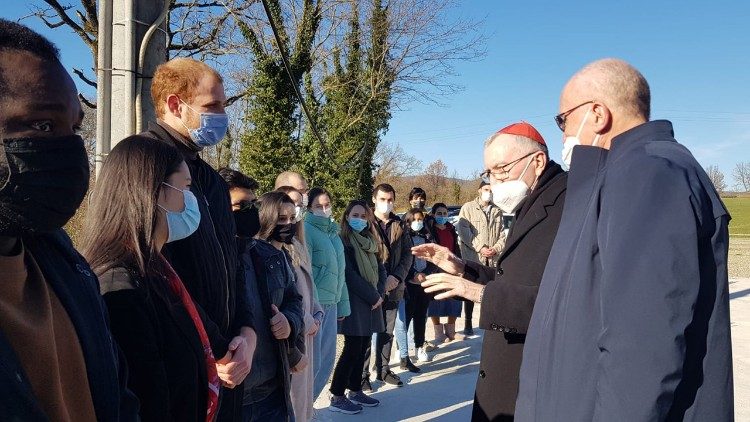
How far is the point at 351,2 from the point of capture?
17.3m

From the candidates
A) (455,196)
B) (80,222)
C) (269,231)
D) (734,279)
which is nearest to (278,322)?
(269,231)

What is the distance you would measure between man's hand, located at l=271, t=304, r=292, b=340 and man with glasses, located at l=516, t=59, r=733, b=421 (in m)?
1.47

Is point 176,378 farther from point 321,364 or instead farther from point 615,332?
point 321,364

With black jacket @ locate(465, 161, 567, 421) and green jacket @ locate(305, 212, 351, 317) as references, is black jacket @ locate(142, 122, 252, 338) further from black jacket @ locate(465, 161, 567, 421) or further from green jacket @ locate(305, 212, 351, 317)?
green jacket @ locate(305, 212, 351, 317)

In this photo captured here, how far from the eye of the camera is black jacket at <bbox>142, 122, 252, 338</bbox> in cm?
221

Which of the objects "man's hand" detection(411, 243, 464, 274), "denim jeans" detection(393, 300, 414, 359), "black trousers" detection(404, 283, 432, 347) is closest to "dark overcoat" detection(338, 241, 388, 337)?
"denim jeans" detection(393, 300, 414, 359)

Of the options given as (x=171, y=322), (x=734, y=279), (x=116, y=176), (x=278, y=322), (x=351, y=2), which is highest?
(x=351, y=2)

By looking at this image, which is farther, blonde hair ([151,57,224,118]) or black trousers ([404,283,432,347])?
black trousers ([404,283,432,347])

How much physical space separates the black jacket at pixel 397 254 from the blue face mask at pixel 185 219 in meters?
4.19

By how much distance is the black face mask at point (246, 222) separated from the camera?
3.23m

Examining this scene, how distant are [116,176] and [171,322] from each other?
1.72ft

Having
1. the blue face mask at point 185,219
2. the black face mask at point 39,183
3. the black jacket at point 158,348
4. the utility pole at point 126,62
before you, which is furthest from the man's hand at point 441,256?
the black face mask at point 39,183

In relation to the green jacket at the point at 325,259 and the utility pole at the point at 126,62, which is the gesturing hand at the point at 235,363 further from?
the green jacket at the point at 325,259

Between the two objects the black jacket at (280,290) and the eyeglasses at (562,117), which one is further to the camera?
the black jacket at (280,290)
